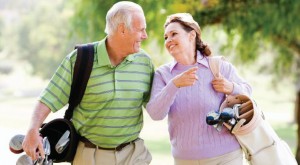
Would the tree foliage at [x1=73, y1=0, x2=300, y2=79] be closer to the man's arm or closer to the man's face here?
the man's face

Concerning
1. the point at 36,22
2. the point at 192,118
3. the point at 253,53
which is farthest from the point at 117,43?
the point at 36,22

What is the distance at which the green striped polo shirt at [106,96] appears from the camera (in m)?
3.42

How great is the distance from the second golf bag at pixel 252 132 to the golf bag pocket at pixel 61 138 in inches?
30.6

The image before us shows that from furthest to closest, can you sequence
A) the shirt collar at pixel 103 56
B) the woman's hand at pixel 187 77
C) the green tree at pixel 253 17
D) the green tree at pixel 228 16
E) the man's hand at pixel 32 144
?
the green tree at pixel 253 17 < the green tree at pixel 228 16 < the shirt collar at pixel 103 56 < the man's hand at pixel 32 144 < the woman's hand at pixel 187 77

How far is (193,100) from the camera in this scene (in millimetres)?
3453

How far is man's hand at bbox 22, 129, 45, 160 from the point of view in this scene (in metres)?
3.32

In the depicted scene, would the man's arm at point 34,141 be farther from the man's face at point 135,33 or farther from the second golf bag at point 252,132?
the second golf bag at point 252,132

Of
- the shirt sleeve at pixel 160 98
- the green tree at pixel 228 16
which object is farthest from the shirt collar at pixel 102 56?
the green tree at pixel 228 16

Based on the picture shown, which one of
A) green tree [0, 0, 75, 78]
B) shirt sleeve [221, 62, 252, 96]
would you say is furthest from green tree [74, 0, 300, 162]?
green tree [0, 0, 75, 78]

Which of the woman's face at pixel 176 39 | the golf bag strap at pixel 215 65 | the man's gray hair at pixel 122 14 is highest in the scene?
the man's gray hair at pixel 122 14

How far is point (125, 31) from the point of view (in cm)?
339

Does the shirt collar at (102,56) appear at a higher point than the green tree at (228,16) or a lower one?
lower

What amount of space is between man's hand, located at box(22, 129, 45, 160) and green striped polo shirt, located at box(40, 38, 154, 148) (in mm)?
173

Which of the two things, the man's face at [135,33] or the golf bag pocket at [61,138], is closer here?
the man's face at [135,33]
